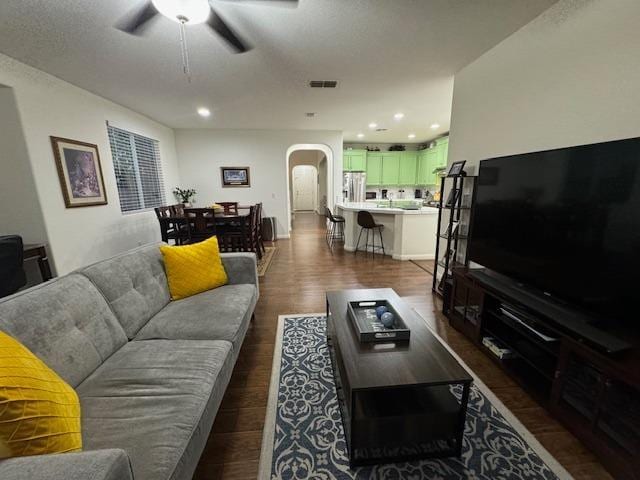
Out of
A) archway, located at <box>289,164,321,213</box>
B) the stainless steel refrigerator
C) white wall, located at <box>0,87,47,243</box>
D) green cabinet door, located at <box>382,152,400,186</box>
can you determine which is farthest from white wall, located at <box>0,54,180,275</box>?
archway, located at <box>289,164,321,213</box>

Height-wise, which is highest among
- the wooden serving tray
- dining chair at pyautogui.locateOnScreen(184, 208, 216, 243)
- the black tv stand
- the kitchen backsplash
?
the kitchen backsplash

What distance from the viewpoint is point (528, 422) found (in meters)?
1.46

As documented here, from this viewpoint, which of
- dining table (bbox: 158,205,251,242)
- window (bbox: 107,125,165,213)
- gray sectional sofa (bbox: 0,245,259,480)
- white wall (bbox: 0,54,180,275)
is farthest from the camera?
window (bbox: 107,125,165,213)

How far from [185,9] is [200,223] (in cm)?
279

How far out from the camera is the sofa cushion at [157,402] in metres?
0.88

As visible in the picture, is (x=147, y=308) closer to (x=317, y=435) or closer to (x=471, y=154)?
(x=317, y=435)

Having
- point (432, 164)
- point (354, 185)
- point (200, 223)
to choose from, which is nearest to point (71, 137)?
point (200, 223)

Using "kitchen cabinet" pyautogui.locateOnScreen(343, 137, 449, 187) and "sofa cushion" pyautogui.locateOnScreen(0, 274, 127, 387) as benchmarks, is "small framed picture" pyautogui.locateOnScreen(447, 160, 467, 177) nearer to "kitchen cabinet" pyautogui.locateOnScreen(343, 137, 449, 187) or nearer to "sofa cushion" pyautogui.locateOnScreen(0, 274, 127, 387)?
"sofa cushion" pyautogui.locateOnScreen(0, 274, 127, 387)

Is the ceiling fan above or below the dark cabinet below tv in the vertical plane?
above

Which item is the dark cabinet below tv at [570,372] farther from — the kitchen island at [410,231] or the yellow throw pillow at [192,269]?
the kitchen island at [410,231]

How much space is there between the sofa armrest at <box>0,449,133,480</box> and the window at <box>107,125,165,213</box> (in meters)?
4.45

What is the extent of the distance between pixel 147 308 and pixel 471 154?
319cm

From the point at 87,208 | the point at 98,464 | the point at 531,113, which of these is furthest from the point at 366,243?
the point at 98,464

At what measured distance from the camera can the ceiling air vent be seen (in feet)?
10.4
